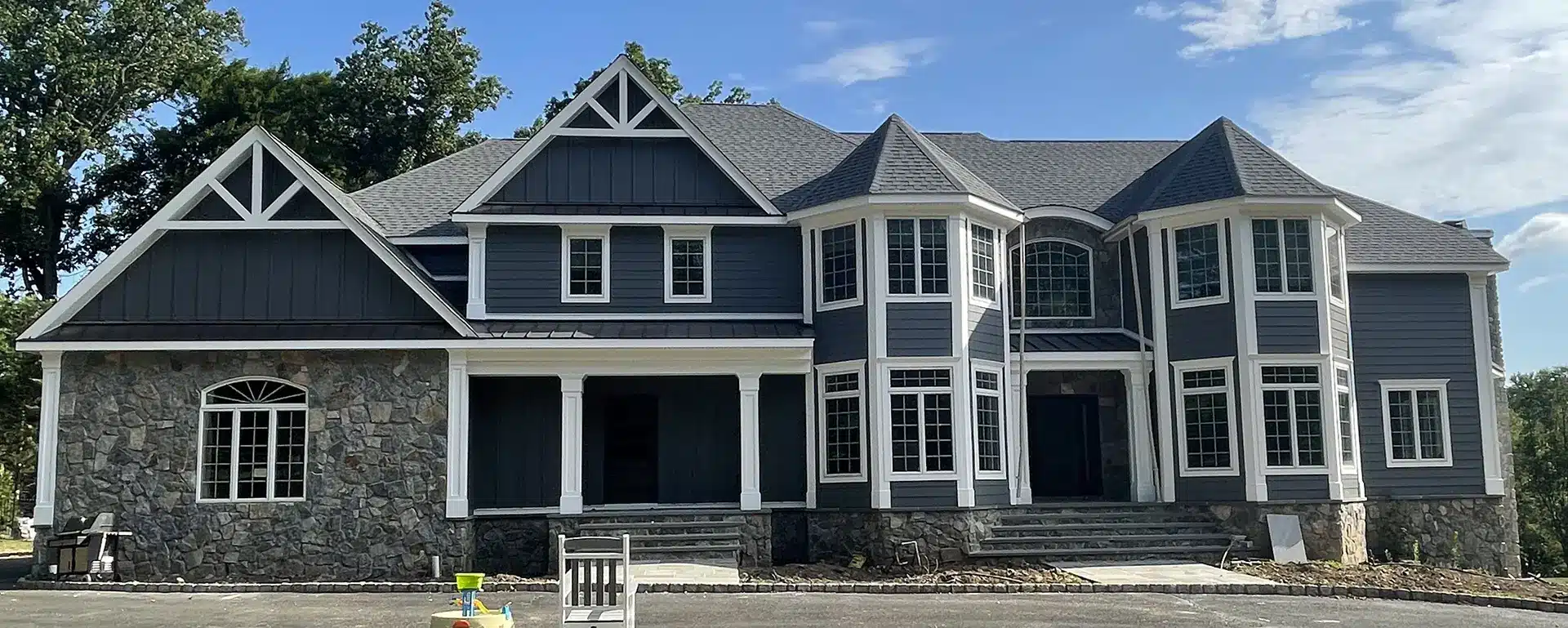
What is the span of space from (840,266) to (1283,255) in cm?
621

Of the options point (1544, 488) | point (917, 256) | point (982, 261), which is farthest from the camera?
point (1544, 488)

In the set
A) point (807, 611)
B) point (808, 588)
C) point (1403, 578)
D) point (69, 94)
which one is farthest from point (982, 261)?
point (69, 94)

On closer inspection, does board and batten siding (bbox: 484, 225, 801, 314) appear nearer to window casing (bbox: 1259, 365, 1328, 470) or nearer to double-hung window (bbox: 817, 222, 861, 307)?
double-hung window (bbox: 817, 222, 861, 307)

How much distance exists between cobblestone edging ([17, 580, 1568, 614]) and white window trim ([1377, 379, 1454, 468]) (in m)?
A: 5.49

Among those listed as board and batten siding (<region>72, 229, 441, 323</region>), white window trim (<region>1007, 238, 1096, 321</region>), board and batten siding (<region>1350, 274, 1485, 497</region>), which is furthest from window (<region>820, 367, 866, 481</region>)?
board and batten siding (<region>1350, 274, 1485, 497</region>)

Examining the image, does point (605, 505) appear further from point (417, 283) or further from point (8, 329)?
point (8, 329)

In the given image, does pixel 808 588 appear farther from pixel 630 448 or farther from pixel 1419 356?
pixel 1419 356

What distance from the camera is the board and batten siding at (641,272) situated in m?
17.6

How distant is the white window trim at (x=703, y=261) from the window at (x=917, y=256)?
2.77 metres

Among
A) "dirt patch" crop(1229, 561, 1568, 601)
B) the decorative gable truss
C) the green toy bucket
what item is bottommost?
"dirt patch" crop(1229, 561, 1568, 601)

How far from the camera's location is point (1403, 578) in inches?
604

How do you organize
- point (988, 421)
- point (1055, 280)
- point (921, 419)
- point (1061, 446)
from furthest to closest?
point (1061, 446)
point (1055, 280)
point (988, 421)
point (921, 419)

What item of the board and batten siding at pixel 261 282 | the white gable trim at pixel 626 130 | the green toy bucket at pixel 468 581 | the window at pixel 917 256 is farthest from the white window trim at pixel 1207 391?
the green toy bucket at pixel 468 581

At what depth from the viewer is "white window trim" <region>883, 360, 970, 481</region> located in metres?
16.5
